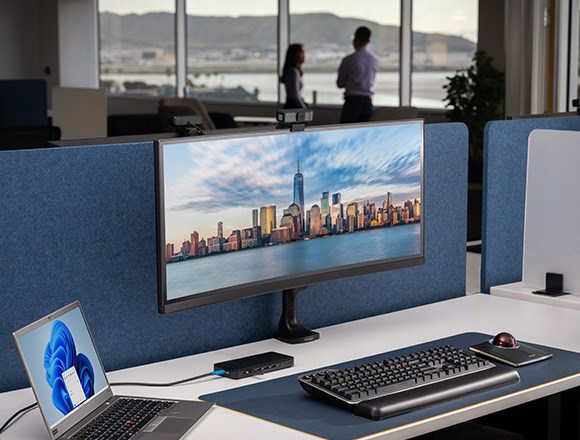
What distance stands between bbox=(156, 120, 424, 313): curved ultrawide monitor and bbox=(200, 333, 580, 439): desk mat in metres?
0.19

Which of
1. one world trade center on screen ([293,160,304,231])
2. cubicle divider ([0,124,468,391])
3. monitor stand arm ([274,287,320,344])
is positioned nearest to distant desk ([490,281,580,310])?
cubicle divider ([0,124,468,391])

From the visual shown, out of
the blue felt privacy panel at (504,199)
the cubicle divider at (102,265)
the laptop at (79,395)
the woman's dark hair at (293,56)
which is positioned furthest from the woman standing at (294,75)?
the laptop at (79,395)

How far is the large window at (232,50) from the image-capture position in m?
10.2

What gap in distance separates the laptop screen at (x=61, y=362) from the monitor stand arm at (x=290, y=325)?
0.52 m

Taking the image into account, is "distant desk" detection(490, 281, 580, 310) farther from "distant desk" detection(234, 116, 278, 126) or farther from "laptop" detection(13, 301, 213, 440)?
"distant desk" detection(234, 116, 278, 126)

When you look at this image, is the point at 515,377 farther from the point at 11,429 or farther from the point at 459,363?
the point at 11,429

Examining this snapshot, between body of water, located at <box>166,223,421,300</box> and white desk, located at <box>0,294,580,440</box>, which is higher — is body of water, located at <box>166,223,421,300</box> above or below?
above

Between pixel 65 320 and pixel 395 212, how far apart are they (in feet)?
2.73

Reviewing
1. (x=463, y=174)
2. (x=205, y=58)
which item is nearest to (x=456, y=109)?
(x=205, y=58)

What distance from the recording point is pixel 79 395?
167 cm

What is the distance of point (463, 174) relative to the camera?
2586mm

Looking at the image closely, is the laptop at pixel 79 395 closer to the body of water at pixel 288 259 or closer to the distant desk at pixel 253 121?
the body of water at pixel 288 259

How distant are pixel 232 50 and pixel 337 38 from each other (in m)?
1.47

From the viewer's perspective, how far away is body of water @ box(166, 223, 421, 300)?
74.6 inches
